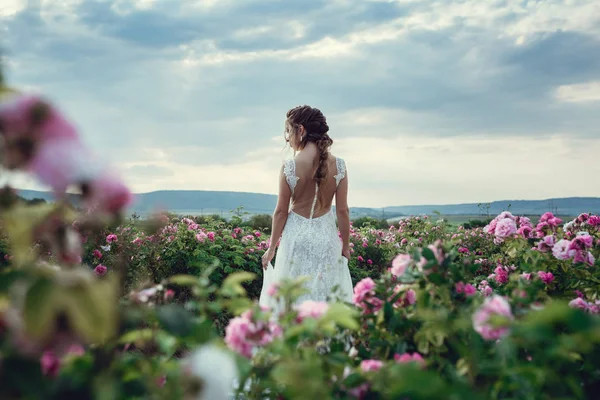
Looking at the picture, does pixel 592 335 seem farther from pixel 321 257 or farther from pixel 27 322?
pixel 321 257

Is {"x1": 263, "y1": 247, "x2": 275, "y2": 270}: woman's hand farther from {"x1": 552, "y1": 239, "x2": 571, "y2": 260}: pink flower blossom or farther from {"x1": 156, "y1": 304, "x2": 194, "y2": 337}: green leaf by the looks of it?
{"x1": 156, "y1": 304, "x2": 194, "y2": 337}: green leaf

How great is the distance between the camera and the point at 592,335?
4.02 ft

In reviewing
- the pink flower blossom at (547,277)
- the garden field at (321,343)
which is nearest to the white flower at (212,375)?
the garden field at (321,343)

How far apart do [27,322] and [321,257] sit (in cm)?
388

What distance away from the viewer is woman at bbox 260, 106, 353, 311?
15.4 feet

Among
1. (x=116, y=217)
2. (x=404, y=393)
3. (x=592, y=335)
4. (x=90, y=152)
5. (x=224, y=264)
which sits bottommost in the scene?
(x=224, y=264)

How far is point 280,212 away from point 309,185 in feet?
1.16

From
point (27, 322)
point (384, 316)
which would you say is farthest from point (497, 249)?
point (27, 322)

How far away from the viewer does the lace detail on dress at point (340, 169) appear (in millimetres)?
4762

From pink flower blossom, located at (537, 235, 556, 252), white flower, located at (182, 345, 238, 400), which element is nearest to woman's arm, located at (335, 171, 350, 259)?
pink flower blossom, located at (537, 235, 556, 252)

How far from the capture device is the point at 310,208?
4805 millimetres

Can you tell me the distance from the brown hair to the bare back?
5 cm

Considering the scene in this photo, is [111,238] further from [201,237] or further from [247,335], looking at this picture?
[247,335]

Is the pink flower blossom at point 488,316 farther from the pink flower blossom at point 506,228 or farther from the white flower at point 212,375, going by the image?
the pink flower blossom at point 506,228
